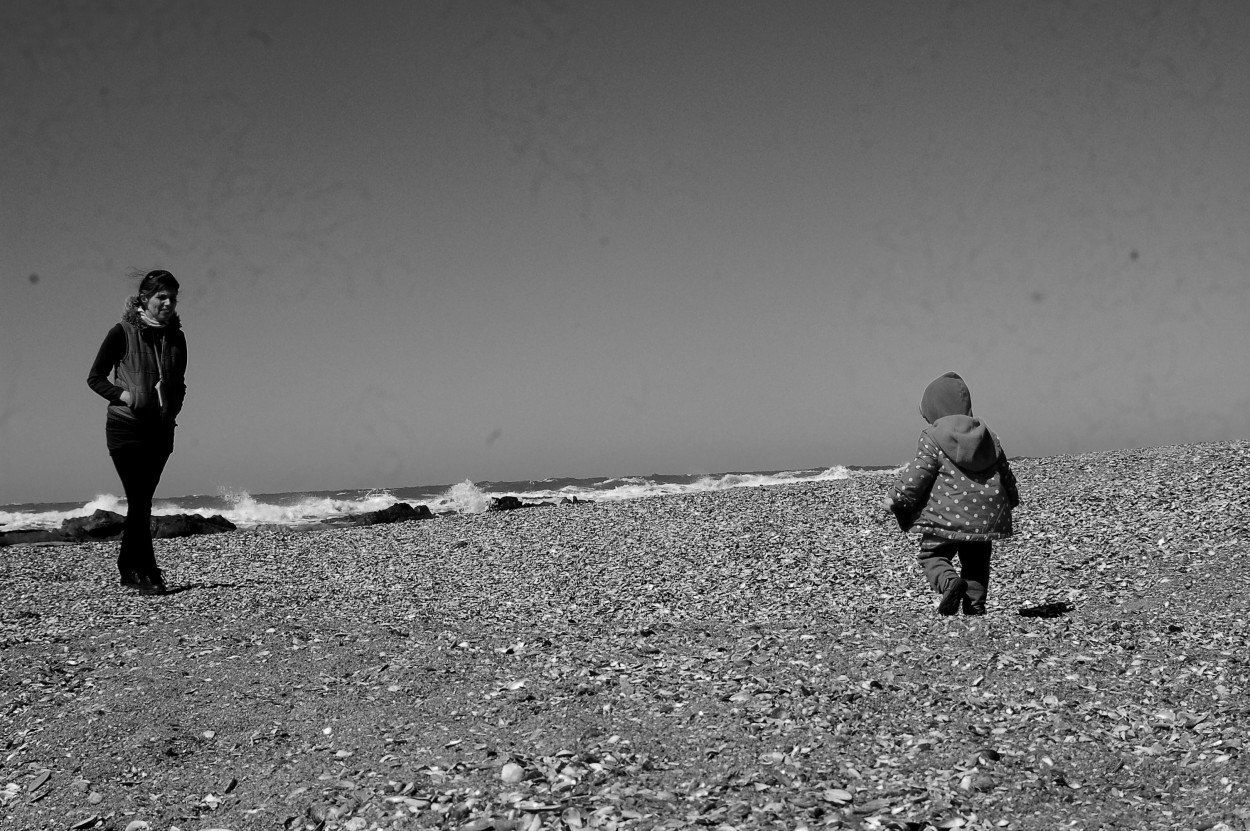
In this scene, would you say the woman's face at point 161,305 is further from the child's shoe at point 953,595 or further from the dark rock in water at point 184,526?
the dark rock in water at point 184,526

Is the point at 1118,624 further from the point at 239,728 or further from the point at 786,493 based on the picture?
the point at 786,493

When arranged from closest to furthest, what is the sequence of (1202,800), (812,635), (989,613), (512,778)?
(1202,800), (512,778), (812,635), (989,613)

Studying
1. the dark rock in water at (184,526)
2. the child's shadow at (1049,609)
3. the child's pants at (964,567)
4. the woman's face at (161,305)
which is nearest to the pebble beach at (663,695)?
the child's shadow at (1049,609)

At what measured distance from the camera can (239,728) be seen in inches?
189

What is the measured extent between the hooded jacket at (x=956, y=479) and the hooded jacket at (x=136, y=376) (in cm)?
607

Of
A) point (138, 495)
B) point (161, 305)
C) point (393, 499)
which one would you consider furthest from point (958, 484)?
point (393, 499)

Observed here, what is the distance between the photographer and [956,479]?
6.44 metres

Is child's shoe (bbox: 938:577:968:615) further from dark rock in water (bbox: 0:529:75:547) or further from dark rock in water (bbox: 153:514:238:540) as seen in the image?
dark rock in water (bbox: 0:529:75:547)

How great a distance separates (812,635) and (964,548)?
1.26 metres

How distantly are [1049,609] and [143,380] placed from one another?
759 centimetres

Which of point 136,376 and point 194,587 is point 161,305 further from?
point 194,587

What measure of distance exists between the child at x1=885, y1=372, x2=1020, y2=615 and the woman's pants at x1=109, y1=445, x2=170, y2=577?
20.0ft

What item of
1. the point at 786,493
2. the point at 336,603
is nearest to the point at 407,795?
the point at 336,603

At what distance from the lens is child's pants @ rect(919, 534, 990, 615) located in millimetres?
6523
